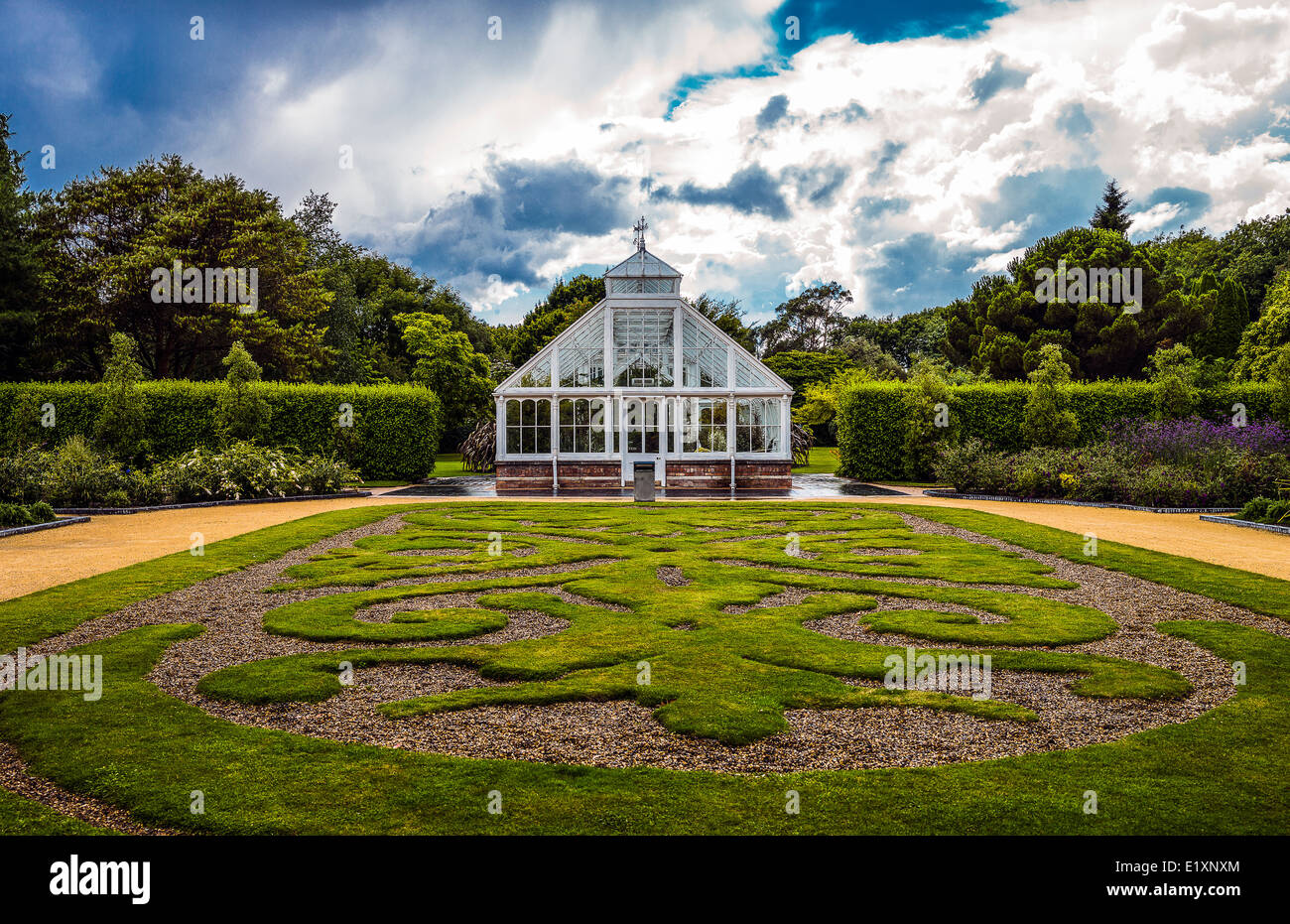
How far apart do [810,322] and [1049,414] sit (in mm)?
50205

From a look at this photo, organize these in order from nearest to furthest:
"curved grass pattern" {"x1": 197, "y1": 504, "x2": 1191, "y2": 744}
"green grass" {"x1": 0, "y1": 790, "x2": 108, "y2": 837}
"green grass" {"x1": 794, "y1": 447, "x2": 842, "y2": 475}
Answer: "green grass" {"x1": 0, "y1": 790, "x2": 108, "y2": 837} → "curved grass pattern" {"x1": 197, "y1": 504, "x2": 1191, "y2": 744} → "green grass" {"x1": 794, "y1": 447, "x2": 842, "y2": 475}

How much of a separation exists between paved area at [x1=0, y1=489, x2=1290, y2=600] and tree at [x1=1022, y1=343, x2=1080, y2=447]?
4924mm

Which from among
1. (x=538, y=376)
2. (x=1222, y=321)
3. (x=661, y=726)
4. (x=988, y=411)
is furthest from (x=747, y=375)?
(x=1222, y=321)

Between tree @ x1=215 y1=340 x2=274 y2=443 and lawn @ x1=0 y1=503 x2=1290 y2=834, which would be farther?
tree @ x1=215 y1=340 x2=274 y2=443

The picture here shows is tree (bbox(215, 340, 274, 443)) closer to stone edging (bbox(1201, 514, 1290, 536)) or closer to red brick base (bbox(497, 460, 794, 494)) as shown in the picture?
red brick base (bbox(497, 460, 794, 494))

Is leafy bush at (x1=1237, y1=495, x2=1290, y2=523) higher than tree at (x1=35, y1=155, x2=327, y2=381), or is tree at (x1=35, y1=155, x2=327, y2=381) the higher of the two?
tree at (x1=35, y1=155, x2=327, y2=381)

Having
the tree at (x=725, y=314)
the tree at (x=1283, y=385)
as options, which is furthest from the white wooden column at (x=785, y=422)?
the tree at (x=725, y=314)

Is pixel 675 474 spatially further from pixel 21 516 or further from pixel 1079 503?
pixel 21 516

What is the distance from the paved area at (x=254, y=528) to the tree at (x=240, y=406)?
15.0 feet

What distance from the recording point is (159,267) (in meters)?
32.1

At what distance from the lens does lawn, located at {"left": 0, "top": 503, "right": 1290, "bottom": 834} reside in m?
3.97

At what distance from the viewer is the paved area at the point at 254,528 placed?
37.6 ft

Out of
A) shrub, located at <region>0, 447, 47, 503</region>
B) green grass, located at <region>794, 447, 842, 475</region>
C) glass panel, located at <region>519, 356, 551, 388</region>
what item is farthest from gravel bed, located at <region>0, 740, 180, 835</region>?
green grass, located at <region>794, 447, 842, 475</region>

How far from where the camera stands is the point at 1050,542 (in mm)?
13008
